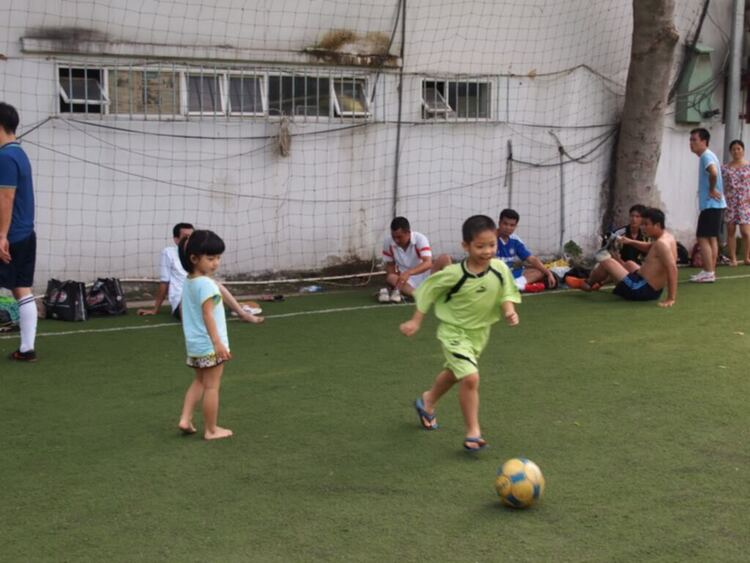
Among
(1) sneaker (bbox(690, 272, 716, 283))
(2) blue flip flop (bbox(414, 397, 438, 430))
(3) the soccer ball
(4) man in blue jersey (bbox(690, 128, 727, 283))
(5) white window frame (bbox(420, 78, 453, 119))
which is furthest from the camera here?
(5) white window frame (bbox(420, 78, 453, 119))

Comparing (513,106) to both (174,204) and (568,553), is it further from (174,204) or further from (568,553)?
(568,553)

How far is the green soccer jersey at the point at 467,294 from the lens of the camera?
216 inches

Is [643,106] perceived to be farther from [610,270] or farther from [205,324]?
[205,324]

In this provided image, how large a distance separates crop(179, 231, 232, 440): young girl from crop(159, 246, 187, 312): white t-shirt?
13.9 feet

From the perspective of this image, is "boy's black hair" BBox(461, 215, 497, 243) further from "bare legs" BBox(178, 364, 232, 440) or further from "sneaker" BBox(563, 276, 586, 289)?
"sneaker" BBox(563, 276, 586, 289)

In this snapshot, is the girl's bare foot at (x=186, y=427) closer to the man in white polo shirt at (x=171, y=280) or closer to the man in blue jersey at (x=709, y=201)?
the man in white polo shirt at (x=171, y=280)

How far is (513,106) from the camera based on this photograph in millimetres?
12812

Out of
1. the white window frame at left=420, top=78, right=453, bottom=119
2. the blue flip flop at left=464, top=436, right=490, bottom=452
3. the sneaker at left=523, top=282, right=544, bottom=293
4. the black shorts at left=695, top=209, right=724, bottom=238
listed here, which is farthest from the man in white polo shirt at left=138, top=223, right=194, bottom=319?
the black shorts at left=695, top=209, right=724, bottom=238

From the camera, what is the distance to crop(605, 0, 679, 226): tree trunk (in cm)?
1214

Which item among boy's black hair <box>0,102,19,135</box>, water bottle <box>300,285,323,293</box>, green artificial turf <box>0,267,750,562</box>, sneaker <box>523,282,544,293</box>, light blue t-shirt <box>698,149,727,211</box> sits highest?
boy's black hair <box>0,102,19,135</box>

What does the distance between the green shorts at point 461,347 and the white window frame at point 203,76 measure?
6.35 meters

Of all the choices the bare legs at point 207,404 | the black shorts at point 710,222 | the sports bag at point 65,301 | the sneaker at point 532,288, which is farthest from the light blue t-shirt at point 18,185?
the black shorts at point 710,222

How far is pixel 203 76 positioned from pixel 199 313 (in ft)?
20.3

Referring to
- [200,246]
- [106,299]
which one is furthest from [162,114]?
[200,246]
